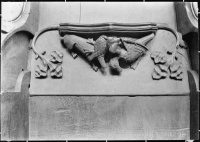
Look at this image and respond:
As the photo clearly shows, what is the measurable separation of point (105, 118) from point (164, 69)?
0.62m

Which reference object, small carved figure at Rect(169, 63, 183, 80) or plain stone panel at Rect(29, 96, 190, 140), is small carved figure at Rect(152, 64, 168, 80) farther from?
plain stone panel at Rect(29, 96, 190, 140)

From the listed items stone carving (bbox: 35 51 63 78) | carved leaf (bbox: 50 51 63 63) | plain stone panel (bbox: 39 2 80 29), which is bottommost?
stone carving (bbox: 35 51 63 78)

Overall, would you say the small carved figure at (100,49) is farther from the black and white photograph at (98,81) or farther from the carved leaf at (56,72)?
the carved leaf at (56,72)

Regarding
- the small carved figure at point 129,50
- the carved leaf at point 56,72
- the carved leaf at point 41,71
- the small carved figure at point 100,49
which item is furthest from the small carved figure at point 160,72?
the carved leaf at point 41,71

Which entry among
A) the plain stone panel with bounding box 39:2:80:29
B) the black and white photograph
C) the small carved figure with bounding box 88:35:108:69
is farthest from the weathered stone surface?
the plain stone panel with bounding box 39:2:80:29

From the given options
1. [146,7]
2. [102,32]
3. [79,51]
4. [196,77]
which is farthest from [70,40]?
[196,77]

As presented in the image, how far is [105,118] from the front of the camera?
2.45m

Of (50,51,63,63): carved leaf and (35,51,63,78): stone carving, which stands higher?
(50,51,63,63): carved leaf

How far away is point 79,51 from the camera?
2.55 m

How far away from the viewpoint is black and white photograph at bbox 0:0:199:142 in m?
2.44

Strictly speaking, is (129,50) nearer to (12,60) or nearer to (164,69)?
(164,69)

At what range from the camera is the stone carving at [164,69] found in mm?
2493

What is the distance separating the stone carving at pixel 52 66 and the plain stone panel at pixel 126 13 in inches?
15.7

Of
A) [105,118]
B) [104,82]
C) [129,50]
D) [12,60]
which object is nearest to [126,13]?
[129,50]
